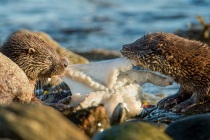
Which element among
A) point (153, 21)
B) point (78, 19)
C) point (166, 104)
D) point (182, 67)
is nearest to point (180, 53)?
point (182, 67)

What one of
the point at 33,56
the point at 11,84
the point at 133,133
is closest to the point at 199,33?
the point at 33,56

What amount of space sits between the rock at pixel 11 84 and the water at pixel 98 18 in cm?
953

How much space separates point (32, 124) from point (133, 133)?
93 centimetres

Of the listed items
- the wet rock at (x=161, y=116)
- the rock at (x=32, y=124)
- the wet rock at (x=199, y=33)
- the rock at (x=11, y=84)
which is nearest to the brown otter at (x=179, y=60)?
the wet rock at (x=161, y=116)

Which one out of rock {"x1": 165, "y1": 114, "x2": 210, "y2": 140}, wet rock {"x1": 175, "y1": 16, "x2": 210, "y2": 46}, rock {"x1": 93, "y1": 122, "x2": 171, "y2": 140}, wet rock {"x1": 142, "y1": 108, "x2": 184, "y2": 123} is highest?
rock {"x1": 93, "y1": 122, "x2": 171, "y2": 140}

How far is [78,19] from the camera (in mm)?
23672

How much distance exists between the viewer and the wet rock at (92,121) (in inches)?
244

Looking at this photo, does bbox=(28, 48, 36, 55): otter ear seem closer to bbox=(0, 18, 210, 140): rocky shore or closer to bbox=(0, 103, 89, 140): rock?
bbox=(0, 18, 210, 140): rocky shore

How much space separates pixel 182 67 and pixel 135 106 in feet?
2.95

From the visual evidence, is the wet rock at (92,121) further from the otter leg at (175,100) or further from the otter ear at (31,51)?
the otter ear at (31,51)

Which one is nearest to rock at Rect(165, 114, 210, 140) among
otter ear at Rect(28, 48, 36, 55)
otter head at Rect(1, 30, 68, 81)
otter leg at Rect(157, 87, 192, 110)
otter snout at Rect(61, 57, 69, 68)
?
otter leg at Rect(157, 87, 192, 110)

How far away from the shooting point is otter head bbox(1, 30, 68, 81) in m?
8.73

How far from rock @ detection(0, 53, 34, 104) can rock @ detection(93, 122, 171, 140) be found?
6.31 feet

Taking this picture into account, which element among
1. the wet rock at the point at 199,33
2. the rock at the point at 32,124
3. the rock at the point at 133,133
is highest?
the rock at the point at 32,124
